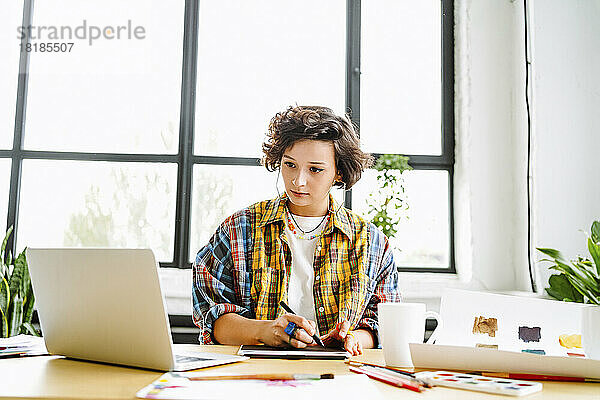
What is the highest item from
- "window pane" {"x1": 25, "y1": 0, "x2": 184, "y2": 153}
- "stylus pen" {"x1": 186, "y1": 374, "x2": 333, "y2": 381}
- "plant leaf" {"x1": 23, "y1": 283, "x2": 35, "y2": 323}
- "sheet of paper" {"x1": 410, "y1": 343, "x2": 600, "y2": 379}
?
"window pane" {"x1": 25, "y1": 0, "x2": 184, "y2": 153}

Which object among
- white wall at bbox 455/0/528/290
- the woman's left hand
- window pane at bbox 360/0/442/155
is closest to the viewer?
the woman's left hand

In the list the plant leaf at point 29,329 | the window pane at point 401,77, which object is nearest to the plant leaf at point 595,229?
the window pane at point 401,77

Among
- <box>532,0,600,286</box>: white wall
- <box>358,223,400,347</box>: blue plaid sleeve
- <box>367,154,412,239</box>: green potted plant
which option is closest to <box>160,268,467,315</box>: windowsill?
<box>367,154,412,239</box>: green potted plant

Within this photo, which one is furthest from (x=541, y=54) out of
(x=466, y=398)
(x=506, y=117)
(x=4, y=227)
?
(x=4, y=227)

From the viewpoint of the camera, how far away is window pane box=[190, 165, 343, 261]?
2.98 meters

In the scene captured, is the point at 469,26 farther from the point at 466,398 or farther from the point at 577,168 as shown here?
the point at 466,398

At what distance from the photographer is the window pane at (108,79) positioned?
3.05 meters

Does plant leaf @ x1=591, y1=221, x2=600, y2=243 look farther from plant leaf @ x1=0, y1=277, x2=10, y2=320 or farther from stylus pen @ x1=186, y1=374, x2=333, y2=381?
plant leaf @ x1=0, y1=277, x2=10, y2=320

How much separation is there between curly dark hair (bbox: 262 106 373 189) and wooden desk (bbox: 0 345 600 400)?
2.98 ft

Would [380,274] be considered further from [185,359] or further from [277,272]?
[185,359]

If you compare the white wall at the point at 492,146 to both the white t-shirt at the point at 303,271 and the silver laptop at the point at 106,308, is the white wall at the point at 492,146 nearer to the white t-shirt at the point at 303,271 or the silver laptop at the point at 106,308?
the white t-shirt at the point at 303,271

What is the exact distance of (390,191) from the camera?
2904mm

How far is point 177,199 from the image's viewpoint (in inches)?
117

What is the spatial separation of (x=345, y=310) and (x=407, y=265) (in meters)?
1.24
